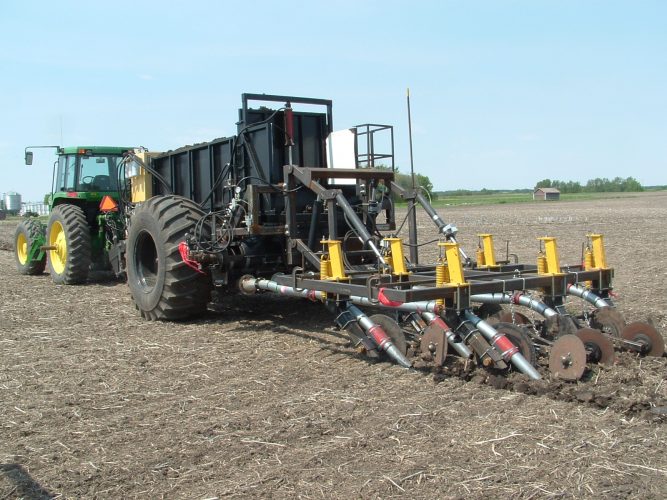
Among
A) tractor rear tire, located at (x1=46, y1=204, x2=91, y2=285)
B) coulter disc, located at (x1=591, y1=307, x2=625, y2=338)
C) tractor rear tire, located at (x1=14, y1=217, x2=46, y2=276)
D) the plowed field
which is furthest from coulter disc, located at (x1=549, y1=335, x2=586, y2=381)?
tractor rear tire, located at (x1=14, y1=217, x2=46, y2=276)

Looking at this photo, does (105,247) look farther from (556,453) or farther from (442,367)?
(556,453)

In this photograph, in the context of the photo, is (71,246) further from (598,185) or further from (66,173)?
(598,185)

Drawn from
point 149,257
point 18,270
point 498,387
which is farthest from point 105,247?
point 498,387

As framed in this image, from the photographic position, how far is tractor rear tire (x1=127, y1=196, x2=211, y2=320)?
7.43m

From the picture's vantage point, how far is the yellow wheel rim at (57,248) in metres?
11.5

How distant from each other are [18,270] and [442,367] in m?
10.8

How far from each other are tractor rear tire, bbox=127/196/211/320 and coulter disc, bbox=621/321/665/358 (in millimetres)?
4400

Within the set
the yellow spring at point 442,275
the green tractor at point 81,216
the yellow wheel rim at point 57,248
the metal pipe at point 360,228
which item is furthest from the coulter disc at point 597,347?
the yellow wheel rim at point 57,248

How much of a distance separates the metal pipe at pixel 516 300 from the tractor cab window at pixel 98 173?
798 cm

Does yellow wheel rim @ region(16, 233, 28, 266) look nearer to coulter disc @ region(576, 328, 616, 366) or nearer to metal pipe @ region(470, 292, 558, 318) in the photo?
metal pipe @ region(470, 292, 558, 318)

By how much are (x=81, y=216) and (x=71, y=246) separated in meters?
0.57

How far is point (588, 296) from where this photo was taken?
620 cm

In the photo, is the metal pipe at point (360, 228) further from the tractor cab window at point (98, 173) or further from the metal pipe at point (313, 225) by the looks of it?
the tractor cab window at point (98, 173)

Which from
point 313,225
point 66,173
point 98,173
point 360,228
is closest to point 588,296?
point 360,228
